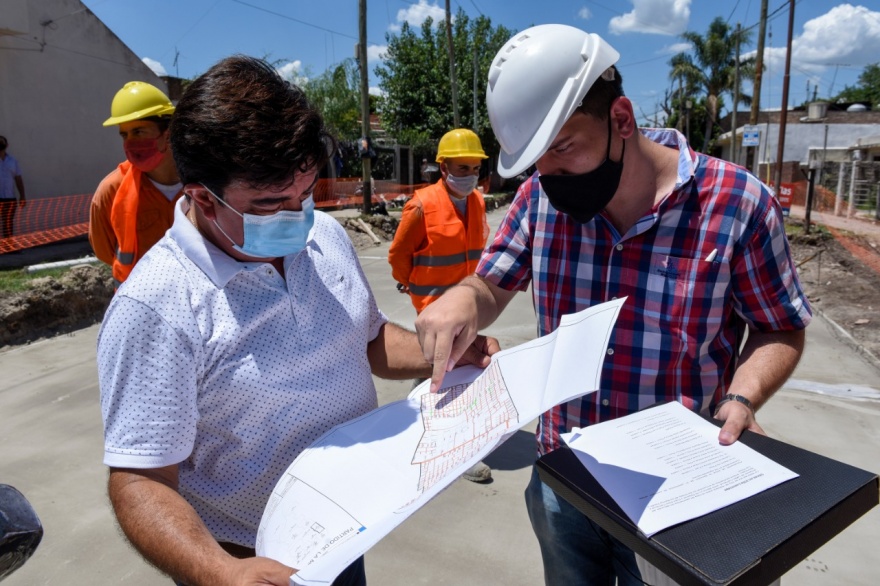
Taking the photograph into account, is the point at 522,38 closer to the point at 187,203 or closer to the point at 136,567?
the point at 187,203

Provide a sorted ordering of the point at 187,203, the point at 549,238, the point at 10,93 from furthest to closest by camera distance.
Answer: the point at 10,93 < the point at 549,238 < the point at 187,203

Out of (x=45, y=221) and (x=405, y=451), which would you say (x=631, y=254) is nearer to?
(x=405, y=451)

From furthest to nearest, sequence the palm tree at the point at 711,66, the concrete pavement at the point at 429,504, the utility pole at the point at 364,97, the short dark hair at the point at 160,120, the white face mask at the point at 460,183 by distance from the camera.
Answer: the palm tree at the point at 711,66
the utility pole at the point at 364,97
the white face mask at the point at 460,183
the short dark hair at the point at 160,120
the concrete pavement at the point at 429,504

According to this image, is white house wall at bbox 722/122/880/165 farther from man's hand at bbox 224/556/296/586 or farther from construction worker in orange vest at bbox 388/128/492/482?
man's hand at bbox 224/556/296/586

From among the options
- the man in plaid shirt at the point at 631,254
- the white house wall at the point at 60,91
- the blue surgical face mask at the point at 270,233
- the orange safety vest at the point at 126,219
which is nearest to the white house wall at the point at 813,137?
the white house wall at the point at 60,91

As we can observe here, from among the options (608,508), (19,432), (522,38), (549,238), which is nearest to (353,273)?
(549,238)

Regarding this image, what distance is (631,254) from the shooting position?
161 cm

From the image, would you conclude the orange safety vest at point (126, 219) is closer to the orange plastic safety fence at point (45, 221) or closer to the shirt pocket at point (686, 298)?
the shirt pocket at point (686, 298)

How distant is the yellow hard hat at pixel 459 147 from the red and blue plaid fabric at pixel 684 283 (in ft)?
9.41

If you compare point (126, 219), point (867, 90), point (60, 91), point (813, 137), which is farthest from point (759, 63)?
point (867, 90)

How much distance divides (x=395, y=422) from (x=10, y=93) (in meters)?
12.4

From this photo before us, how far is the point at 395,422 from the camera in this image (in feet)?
4.63

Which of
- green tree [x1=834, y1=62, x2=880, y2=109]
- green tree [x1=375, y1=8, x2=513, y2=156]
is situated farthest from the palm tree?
green tree [x1=375, y1=8, x2=513, y2=156]

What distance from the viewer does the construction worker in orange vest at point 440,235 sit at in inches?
169
